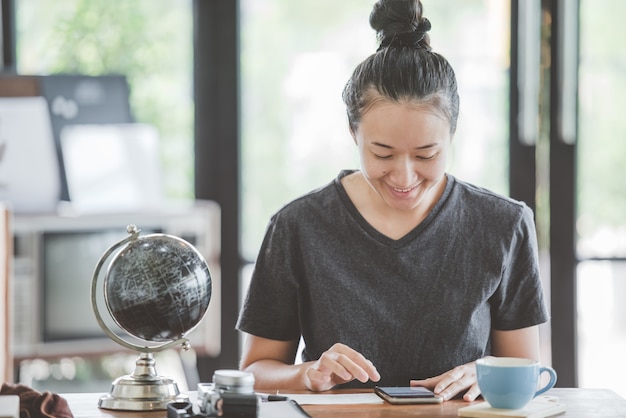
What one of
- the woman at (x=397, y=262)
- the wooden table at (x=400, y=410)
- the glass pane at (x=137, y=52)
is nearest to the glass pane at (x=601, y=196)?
the glass pane at (x=137, y=52)

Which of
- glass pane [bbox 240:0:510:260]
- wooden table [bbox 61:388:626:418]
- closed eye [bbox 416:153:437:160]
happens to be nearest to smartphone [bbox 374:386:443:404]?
wooden table [bbox 61:388:626:418]

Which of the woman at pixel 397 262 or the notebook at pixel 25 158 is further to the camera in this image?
the notebook at pixel 25 158

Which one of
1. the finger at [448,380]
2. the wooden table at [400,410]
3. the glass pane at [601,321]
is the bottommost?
the glass pane at [601,321]

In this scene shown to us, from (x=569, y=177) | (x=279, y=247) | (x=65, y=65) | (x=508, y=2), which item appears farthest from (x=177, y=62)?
(x=279, y=247)

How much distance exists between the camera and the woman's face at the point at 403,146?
1838 mm

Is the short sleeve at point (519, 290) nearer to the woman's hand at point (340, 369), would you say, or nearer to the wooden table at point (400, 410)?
the wooden table at point (400, 410)

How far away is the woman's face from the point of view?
184cm

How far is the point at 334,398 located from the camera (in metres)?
1.70

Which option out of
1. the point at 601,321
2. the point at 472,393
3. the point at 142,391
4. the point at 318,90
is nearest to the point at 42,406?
the point at 142,391

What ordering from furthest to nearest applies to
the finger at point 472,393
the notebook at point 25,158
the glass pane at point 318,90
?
the glass pane at point 318,90 → the notebook at point 25,158 → the finger at point 472,393

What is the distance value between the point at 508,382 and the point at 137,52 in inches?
114

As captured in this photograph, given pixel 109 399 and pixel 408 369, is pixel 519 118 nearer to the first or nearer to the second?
pixel 408 369

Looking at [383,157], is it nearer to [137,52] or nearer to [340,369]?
[340,369]

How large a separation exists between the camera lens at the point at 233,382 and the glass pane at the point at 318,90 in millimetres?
2703
